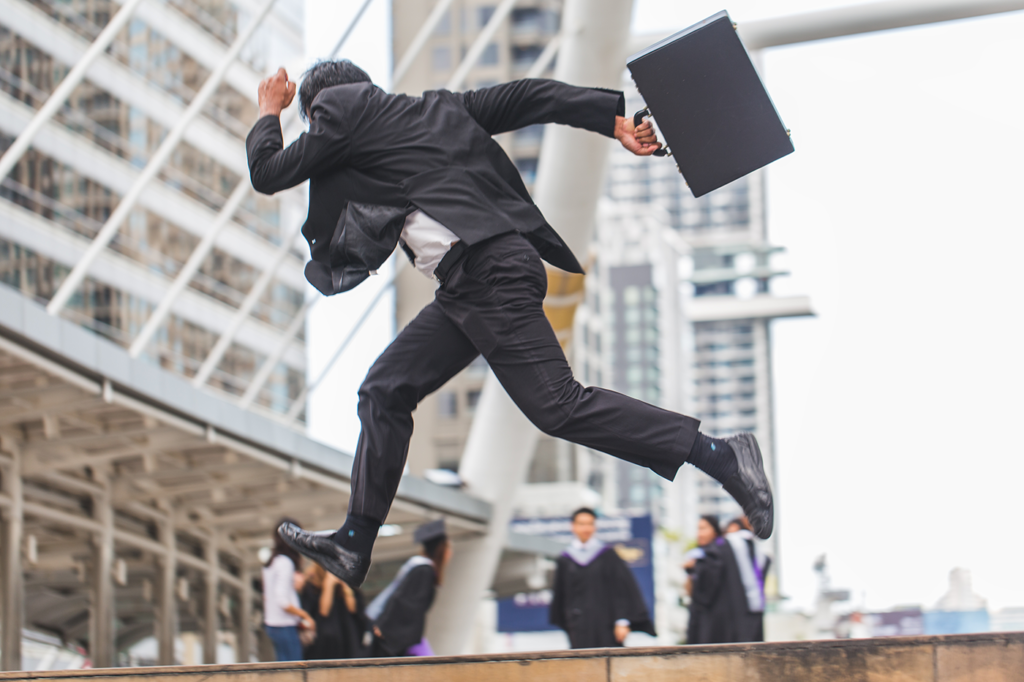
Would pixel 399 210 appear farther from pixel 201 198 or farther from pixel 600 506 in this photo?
pixel 600 506

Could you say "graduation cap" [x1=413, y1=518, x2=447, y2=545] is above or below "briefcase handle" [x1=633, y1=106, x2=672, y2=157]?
below

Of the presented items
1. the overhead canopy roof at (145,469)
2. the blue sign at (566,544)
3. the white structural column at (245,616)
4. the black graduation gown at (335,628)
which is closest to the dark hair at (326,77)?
the overhead canopy roof at (145,469)

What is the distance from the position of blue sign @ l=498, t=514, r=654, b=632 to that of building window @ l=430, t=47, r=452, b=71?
41047 mm

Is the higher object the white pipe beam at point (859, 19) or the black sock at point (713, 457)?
the white pipe beam at point (859, 19)

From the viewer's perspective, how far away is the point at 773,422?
186375 millimetres

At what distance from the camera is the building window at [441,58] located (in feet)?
232

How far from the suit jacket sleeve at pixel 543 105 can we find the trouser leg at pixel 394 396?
53cm

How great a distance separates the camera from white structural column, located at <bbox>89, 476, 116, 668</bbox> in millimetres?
12078

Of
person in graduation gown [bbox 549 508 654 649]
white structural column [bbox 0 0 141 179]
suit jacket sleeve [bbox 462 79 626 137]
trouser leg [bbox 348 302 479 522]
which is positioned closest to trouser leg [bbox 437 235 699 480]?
trouser leg [bbox 348 302 479 522]

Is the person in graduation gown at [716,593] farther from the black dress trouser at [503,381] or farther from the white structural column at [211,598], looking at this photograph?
the white structural column at [211,598]

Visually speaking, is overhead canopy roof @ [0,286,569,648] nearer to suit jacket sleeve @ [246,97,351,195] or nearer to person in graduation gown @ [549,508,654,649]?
person in graduation gown @ [549,508,654,649]

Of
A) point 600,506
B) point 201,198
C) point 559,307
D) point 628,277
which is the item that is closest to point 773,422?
point 628,277

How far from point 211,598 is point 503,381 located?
43.1 ft

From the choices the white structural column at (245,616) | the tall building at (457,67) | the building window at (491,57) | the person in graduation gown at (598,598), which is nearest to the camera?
the person in graduation gown at (598,598)
